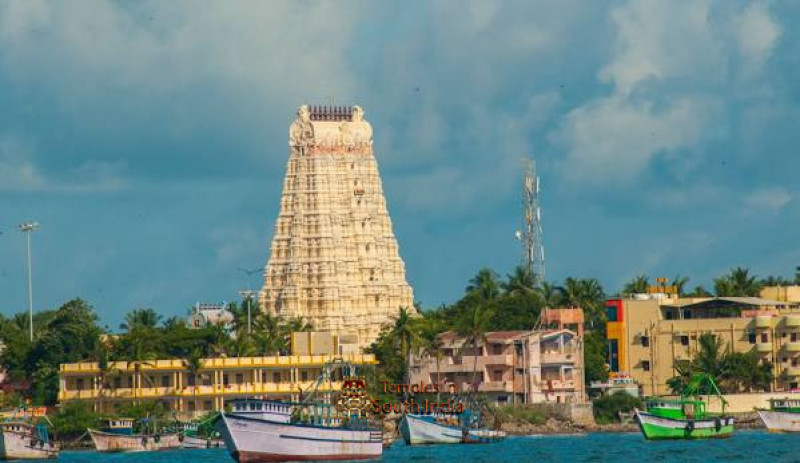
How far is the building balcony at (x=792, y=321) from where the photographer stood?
643 feet

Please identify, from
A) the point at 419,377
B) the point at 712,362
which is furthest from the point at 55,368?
the point at 712,362

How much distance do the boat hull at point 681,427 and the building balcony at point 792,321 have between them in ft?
85.2

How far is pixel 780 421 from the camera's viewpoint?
182 metres

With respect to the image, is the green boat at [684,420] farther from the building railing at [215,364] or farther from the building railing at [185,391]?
the building railing at [185,391]

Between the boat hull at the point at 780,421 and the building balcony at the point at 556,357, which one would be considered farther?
the building balcony at the point at 556,357

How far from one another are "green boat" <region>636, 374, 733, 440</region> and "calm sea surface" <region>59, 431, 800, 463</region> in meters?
1.07

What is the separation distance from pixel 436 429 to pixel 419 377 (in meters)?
26.1

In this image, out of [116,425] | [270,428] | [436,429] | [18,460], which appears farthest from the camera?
[116,425]

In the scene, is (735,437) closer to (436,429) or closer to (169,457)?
(436,429)

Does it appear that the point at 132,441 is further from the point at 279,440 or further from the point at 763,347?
the point at 763,347

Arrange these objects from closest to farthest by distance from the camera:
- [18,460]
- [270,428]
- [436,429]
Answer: [270,428] < [18,460] < [436,429]

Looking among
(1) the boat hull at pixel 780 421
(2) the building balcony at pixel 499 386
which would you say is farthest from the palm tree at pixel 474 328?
(1) the boat hull at pixel 780 421

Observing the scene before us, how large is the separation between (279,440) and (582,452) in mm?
27846

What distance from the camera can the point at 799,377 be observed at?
652 feet
